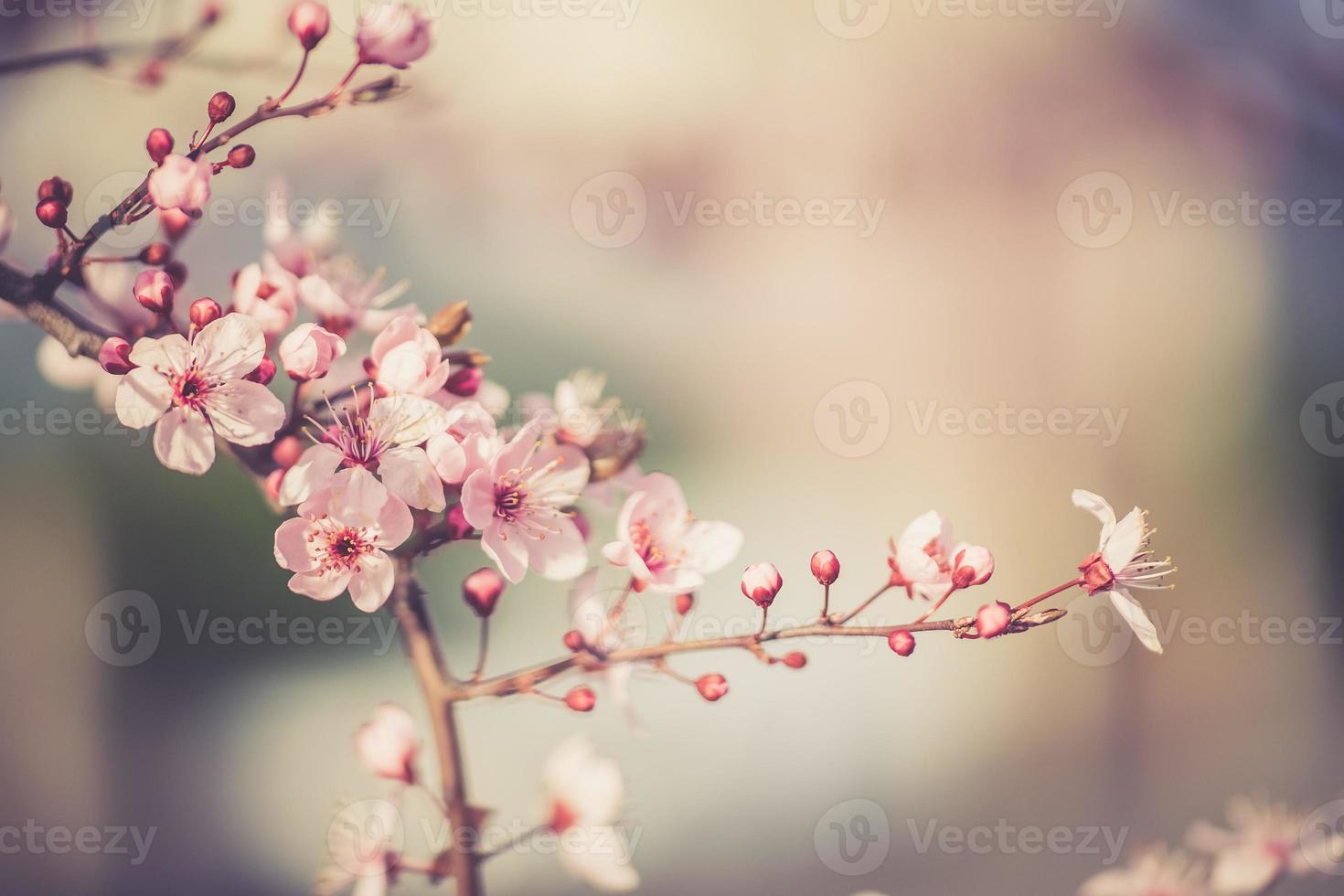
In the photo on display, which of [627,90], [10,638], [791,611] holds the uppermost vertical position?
[627,90]

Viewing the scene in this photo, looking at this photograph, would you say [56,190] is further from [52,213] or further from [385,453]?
[385,453]

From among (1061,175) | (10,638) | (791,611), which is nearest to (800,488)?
(791,611)

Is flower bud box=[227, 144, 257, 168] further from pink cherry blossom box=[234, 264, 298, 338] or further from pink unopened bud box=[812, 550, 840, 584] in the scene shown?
pink unopened bud box=[812, 550, 840, 584]

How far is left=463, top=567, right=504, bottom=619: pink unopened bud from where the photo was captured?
640 millimetres

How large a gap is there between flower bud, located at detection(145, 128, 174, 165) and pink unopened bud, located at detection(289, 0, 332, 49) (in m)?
0.12

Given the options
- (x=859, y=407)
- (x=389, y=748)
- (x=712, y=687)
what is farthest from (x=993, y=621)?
(x=859, y=407)

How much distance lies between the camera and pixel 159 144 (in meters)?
0.60

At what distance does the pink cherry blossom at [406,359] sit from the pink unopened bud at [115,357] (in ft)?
0.48

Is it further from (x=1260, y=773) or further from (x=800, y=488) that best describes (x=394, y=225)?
(x=1260, y=773)

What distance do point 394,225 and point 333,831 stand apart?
239 centimetres

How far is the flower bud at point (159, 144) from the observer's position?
1.97 feet

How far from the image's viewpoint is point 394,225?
9.21ft

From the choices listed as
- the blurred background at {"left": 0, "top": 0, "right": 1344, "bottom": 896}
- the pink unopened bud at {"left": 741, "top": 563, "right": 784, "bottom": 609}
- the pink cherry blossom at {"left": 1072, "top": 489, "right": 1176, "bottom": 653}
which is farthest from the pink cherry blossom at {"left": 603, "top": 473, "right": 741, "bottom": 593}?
the blurred background at {"left": 0, "top": 0, "right": 1344, "bottom": 896}

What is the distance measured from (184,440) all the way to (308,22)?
316mm
